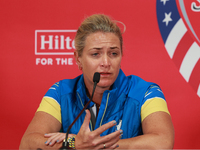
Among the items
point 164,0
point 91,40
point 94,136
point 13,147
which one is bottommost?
point 13,147

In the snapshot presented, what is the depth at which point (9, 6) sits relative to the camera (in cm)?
196

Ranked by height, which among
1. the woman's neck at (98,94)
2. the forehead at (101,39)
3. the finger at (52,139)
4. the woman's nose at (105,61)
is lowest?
the finger at (52,139)

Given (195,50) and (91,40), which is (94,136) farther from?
(195,50)

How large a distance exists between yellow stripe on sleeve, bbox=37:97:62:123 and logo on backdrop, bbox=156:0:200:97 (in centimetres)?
85

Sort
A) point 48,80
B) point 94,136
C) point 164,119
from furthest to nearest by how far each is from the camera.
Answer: point 48,80 → point 164,119 → point 94,136

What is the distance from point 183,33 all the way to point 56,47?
86cm

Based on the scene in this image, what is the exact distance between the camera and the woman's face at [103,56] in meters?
1.30

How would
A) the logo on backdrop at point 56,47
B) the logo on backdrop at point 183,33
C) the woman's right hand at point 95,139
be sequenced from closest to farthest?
1. the woman's right hand at point 95,139
2. the logo on backdrop at point 183,33
3. the logo on backdrop at point 56,47

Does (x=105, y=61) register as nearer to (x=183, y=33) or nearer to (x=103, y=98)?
(x=103, y=98)

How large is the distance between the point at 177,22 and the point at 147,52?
0.28 meters

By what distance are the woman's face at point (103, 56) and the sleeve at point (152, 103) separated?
0.19m

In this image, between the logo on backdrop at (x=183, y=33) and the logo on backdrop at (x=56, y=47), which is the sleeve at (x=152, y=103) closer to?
the logo on backdrop at (x=183, y=33)

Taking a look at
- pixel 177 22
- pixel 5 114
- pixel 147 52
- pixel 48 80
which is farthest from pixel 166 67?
pixel 5 114

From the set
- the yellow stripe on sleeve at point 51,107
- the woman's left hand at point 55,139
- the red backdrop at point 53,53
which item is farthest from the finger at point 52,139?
the red backdrop at point 53,53
